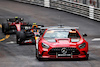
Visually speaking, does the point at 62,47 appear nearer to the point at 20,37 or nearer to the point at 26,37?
the point at 20,37

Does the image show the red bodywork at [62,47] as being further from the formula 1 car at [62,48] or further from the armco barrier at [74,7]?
the armco barrier at [74,7]

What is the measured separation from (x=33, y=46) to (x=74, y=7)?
16.4 meters

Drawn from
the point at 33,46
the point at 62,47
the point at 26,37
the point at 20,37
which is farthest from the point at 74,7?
the point at 62,47

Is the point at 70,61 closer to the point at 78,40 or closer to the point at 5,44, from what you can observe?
the point at 78,40

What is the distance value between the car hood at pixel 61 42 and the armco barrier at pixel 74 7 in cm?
1673

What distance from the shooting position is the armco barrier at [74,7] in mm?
29578

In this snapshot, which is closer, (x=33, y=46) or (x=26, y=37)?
(x=33, y=46)

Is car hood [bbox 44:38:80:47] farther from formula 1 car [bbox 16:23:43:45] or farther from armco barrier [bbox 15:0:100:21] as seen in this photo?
armco barrier [bbox 15:0:100:21]

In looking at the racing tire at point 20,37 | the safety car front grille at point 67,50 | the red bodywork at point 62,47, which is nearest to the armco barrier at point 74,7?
the racing tire at point 20,37

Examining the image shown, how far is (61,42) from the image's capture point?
1209 cm

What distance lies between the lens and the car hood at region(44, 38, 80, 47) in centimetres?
1195

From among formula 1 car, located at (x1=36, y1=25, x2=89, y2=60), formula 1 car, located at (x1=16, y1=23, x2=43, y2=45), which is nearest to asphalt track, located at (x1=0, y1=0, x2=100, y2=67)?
formula 1 car, located at (x1=36, y1=25, x2=89, y2=60)

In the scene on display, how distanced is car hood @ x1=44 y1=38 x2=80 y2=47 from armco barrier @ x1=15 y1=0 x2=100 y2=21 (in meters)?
16.7

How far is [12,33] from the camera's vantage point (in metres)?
21.2
